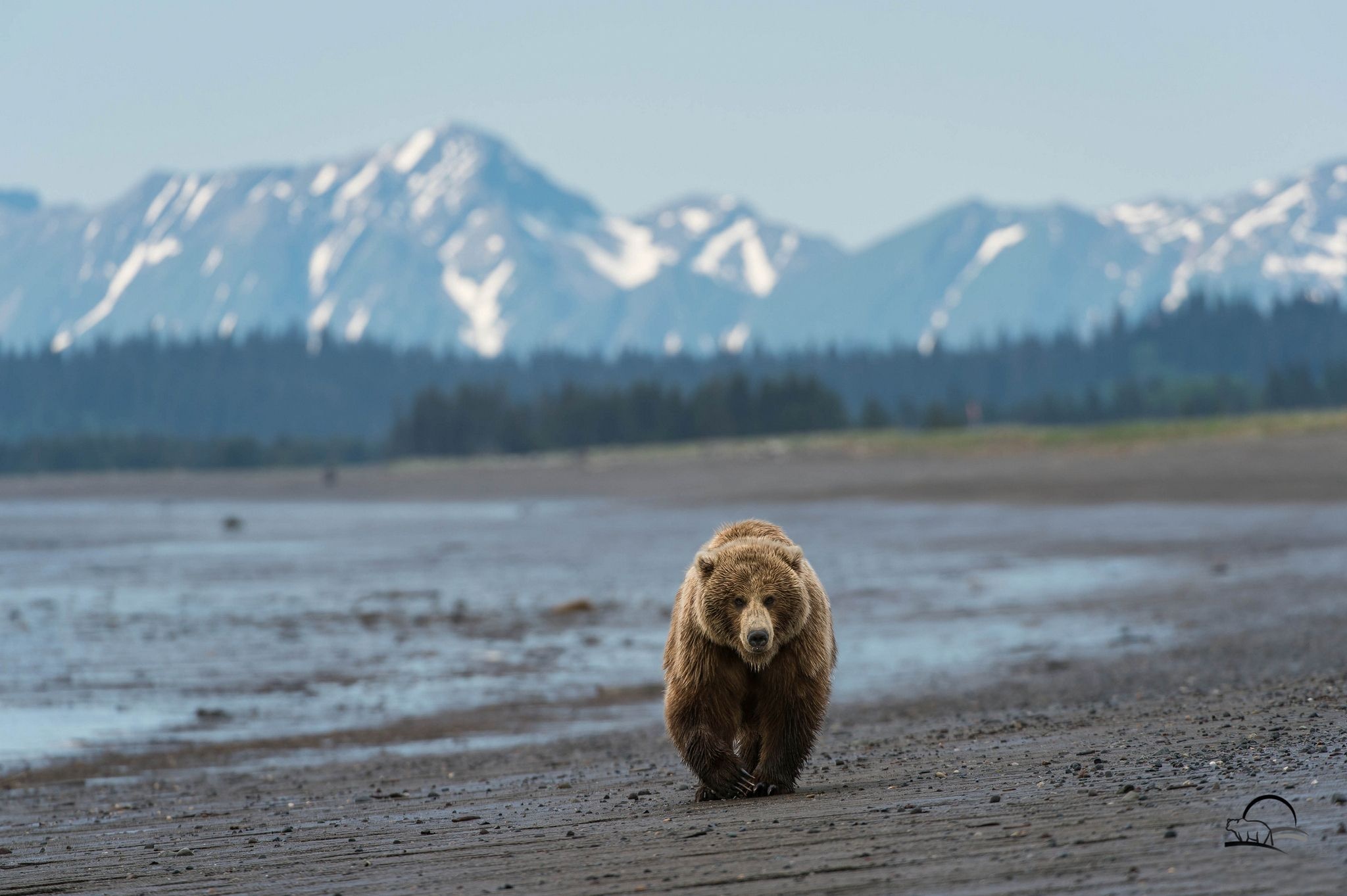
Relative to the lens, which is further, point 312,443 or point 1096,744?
point 312,443

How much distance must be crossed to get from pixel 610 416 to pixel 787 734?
457ft

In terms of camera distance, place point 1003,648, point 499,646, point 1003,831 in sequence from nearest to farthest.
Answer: point 1003,831 < point 1003,648 < point 499,646

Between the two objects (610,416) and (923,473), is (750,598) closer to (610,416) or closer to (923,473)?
(923,473)

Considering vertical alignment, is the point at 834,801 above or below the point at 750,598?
below

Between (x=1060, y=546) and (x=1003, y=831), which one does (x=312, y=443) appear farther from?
(x=1003, y=831)

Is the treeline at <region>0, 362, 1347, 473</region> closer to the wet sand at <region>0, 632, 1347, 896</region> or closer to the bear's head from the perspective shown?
the wet sand at <region>0, 632, 1347, 896</region>

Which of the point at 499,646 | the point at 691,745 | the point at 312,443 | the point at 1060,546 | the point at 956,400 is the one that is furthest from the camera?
the point at 956,400

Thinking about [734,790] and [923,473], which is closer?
[734,790]

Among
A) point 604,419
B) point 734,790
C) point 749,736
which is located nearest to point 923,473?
point 749,736

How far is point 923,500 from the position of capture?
161 feet

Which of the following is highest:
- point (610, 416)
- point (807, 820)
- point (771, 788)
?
point (610, 416)

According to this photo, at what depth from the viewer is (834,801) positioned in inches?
309

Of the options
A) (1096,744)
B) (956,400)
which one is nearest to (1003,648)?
(1096,744)

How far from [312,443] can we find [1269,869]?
162777 mm
